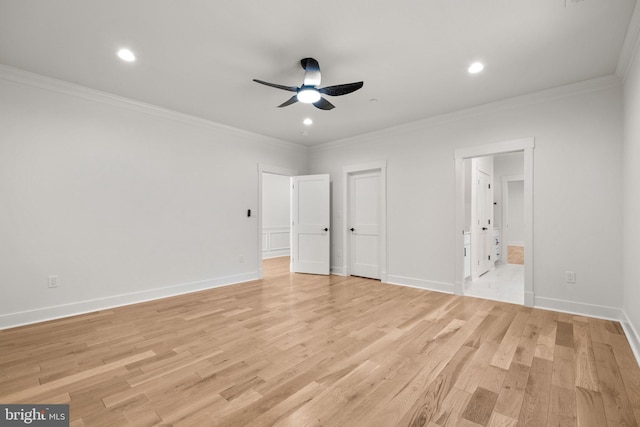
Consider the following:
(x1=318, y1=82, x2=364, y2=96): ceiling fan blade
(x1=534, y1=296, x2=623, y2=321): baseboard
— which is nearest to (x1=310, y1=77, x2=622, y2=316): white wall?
(x1=534, y1=296, x2=623, y2=321): baseboard

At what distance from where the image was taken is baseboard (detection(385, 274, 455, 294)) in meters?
4.47

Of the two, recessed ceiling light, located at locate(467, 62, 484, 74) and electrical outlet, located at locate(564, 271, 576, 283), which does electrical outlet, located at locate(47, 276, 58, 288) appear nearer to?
recessed ceiling light, located at locate(467, 62, 484, 74)

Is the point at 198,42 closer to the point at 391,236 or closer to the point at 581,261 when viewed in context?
the point at 391,236

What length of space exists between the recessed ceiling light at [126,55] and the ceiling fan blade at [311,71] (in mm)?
1671

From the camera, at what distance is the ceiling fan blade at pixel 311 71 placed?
287cm

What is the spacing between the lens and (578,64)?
120 inches

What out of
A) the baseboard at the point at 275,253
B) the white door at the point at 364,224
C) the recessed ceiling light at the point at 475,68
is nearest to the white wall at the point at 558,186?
the white door at the point at 364,224

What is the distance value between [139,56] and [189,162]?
6.28 feet

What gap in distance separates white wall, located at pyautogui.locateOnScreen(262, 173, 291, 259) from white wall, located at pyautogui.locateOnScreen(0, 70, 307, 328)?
3.59 metres

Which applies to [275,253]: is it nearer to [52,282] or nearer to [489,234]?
[489,234]

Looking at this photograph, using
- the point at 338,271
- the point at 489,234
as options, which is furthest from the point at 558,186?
the point at 338,271

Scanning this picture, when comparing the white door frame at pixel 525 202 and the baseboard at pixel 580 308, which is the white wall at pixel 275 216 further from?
the baseboard at pixel 580 308

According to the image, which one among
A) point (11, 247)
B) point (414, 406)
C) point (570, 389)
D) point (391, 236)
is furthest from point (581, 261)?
point (11, 247)

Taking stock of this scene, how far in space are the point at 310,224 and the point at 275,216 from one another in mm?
3358
